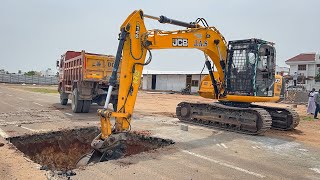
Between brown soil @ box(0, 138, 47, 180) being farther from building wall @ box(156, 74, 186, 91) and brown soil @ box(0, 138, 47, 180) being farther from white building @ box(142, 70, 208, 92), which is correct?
building wall @ box(156, 74, 186, 91)

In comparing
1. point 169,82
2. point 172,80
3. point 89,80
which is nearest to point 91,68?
point 89,80

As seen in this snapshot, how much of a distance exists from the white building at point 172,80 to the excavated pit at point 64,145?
108 feet

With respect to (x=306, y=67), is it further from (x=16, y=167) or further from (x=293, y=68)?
(x=16, y=167)

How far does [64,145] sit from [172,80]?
125ft

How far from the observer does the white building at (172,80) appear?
4253cm

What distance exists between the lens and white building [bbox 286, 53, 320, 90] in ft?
149

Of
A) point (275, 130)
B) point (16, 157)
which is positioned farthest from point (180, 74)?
point (16, 157)

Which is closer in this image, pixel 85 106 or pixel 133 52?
pixel 133 52

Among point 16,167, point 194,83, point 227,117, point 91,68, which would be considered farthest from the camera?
point 194,83

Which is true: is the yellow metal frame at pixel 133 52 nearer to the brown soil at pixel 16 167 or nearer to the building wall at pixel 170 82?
the brown soil at pixel 16 167

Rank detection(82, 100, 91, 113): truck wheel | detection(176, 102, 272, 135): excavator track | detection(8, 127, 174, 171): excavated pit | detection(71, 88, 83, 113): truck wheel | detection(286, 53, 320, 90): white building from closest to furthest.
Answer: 1. detection(8, 127, 174, 171): excavated pit
2. detection(176, 102, 272, 135): excavator track
3. detection(71, 88, 83, 113): truck wheel
4. detection(82, 100, 91, 113): truck wheel
5. detection(286, 53, 320, 90): white building

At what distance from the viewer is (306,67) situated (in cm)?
4812

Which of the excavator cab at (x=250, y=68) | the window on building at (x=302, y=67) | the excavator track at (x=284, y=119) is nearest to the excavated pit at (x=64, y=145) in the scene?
the excavator cab at (x=250, y=68)

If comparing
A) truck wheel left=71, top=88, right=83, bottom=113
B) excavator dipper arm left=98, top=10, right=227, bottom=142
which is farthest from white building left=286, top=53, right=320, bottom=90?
excavator dipper arm left=98, top=10, right=227, bottom=142
